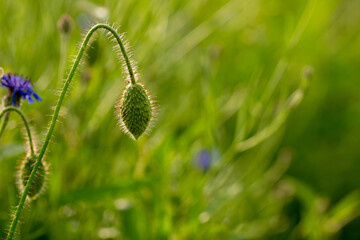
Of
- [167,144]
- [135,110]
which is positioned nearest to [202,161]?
[167,144]

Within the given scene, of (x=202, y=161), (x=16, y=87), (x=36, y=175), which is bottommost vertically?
(x=36, y=175)

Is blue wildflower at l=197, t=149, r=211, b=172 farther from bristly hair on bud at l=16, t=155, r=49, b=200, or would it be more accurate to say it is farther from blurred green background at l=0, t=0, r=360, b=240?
bristly hair on bud at l=16, t=155, r=49, b=200

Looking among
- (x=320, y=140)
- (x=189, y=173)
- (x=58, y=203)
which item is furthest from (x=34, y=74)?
(x=320, y=140)

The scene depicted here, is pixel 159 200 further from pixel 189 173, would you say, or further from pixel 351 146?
pixel 351 146

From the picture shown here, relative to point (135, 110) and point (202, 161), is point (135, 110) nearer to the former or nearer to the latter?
point (135, 110)

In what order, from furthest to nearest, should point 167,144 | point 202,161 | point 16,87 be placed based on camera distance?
1. point 202,161
2. point 167,144
3. point 16,87

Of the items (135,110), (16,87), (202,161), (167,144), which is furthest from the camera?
(202,161)

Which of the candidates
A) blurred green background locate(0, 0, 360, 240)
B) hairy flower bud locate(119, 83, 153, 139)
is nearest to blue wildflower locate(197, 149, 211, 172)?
blurred green background locate(0, 0, 360, 240)
